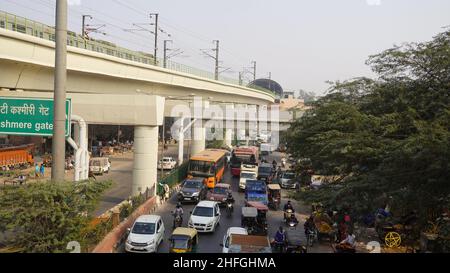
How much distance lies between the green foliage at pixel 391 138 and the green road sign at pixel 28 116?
9944 mm

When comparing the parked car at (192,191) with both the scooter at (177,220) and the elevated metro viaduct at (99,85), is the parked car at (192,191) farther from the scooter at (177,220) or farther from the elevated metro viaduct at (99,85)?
the scooter at (177,220)

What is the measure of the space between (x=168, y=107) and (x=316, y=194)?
24.6m

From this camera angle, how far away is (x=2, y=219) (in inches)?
451

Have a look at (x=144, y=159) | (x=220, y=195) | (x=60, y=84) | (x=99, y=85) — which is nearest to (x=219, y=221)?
(x=220, y=195)

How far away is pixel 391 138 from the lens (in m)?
18.8

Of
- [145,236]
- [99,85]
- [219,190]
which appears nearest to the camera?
[145,236]

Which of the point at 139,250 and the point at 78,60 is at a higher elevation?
the point at 78,60

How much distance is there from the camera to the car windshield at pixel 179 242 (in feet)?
52.6

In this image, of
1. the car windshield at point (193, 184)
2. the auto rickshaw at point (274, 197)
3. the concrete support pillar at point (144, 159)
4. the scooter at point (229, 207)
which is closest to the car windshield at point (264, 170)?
the auto rickshaw at point (274, 197)

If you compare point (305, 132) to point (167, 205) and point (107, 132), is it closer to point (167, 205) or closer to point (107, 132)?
point (167, 205)

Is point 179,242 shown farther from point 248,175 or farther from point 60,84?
point 248,175

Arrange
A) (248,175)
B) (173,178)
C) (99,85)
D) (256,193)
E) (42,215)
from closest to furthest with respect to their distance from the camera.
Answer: (42,215), (99,85), (256,193), (173,178), (248,175)

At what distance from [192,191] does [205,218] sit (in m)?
6.44

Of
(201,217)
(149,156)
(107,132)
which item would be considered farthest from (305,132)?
(107,132)
